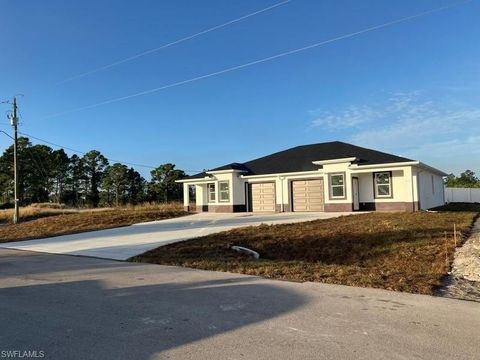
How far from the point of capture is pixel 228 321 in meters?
5.66

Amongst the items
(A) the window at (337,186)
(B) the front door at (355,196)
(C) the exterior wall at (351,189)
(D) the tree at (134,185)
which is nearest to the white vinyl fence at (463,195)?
(C) the exterior wall at (351,189)

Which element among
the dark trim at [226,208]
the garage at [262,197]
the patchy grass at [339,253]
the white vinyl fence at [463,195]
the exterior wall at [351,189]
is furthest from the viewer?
the white vinyl fence at [463,195]

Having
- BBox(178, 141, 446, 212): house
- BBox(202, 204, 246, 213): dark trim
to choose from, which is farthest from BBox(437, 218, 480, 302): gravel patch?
BBox(202, 204, 246, 213): dark trim

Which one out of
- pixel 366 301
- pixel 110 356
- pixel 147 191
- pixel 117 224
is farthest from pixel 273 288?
pixel 147 191

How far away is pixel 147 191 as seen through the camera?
71.4m

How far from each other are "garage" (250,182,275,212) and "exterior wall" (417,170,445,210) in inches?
359

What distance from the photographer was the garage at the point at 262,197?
96.6ft

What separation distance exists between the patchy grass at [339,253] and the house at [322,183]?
6.80m

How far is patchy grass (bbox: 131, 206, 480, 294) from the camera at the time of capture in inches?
345

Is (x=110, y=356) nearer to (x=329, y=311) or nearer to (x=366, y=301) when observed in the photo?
(x=329, y=311)

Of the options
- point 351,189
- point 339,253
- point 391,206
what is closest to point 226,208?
point 351,189

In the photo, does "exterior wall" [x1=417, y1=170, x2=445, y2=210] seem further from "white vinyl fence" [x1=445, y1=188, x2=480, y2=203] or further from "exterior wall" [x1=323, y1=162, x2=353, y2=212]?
"white vinyl fence" [x1=445, y1=188, x2=480, y2=203]

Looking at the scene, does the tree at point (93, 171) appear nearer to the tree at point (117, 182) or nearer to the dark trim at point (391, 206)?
the tree at point (117, 182)

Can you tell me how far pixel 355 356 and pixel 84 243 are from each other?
14362mm
